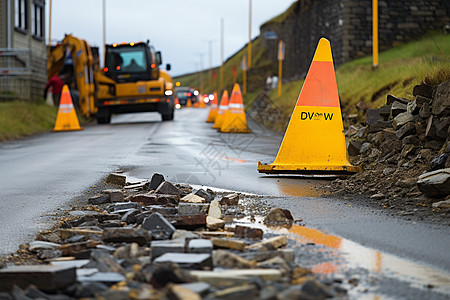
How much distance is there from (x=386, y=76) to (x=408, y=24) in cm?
1455

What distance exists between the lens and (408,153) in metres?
8.29

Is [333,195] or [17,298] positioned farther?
[333,195]

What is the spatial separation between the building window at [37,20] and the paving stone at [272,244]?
3305 centimetres

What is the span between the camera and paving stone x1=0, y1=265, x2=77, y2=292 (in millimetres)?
3639

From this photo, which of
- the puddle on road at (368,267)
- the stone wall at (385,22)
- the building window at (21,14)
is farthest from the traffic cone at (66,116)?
the puddle on road at (368,267)

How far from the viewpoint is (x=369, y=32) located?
3048 centimetres

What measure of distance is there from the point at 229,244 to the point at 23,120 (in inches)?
813

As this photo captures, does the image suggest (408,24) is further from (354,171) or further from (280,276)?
(280,276)

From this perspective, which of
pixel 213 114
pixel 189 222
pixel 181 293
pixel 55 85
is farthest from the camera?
pixel 55 85

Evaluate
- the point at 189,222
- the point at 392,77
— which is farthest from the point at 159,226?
the point at 392,77

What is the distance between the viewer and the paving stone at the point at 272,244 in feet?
15.1

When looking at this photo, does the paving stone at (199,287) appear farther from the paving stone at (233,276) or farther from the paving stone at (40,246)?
the paving stone at (40,246)

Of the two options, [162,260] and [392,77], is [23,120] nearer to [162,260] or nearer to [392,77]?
[392,77]

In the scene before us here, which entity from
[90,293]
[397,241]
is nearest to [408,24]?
[397,241]
